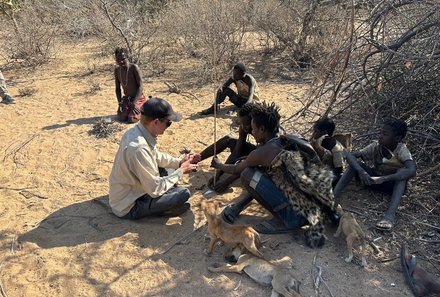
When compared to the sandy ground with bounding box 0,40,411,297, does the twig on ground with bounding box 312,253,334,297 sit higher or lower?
higher

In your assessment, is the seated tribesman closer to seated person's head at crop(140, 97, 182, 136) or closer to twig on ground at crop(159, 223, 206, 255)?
twig on ground at crop(159, 223, 206, 255)

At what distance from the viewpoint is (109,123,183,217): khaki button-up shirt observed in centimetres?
325

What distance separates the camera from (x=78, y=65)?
29.7 feet

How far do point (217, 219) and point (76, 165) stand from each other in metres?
2.30

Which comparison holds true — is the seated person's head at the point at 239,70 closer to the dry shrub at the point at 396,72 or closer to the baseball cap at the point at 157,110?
the dry shrub at the point at 396,72

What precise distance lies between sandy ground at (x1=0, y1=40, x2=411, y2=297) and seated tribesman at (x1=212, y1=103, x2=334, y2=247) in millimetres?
186

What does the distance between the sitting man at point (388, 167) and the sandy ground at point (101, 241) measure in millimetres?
273

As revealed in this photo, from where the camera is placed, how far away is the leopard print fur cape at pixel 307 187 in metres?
3.07

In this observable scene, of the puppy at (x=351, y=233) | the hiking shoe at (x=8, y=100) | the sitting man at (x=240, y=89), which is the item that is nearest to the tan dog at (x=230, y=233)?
the puppy at (x=351, y=233)

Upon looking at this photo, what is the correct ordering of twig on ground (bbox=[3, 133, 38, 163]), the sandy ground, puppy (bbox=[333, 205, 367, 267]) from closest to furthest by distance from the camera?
the sandy ground
puppy (bbox=[333, 205, 367, 267])
twig on ground (bbox=[3, 133, 38, 163])

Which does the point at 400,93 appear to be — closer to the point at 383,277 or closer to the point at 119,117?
the point at 383,277

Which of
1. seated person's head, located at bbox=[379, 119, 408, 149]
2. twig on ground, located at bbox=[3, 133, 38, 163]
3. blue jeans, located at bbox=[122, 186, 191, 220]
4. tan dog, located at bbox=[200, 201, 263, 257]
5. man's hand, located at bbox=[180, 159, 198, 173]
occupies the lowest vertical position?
twig on ground, located at bbox=[3, 133, 38, 163]

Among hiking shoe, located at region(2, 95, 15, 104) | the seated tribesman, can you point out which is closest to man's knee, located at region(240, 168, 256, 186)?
the seated tribesman

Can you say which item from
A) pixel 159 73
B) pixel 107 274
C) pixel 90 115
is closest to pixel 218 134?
pixel 90 115
